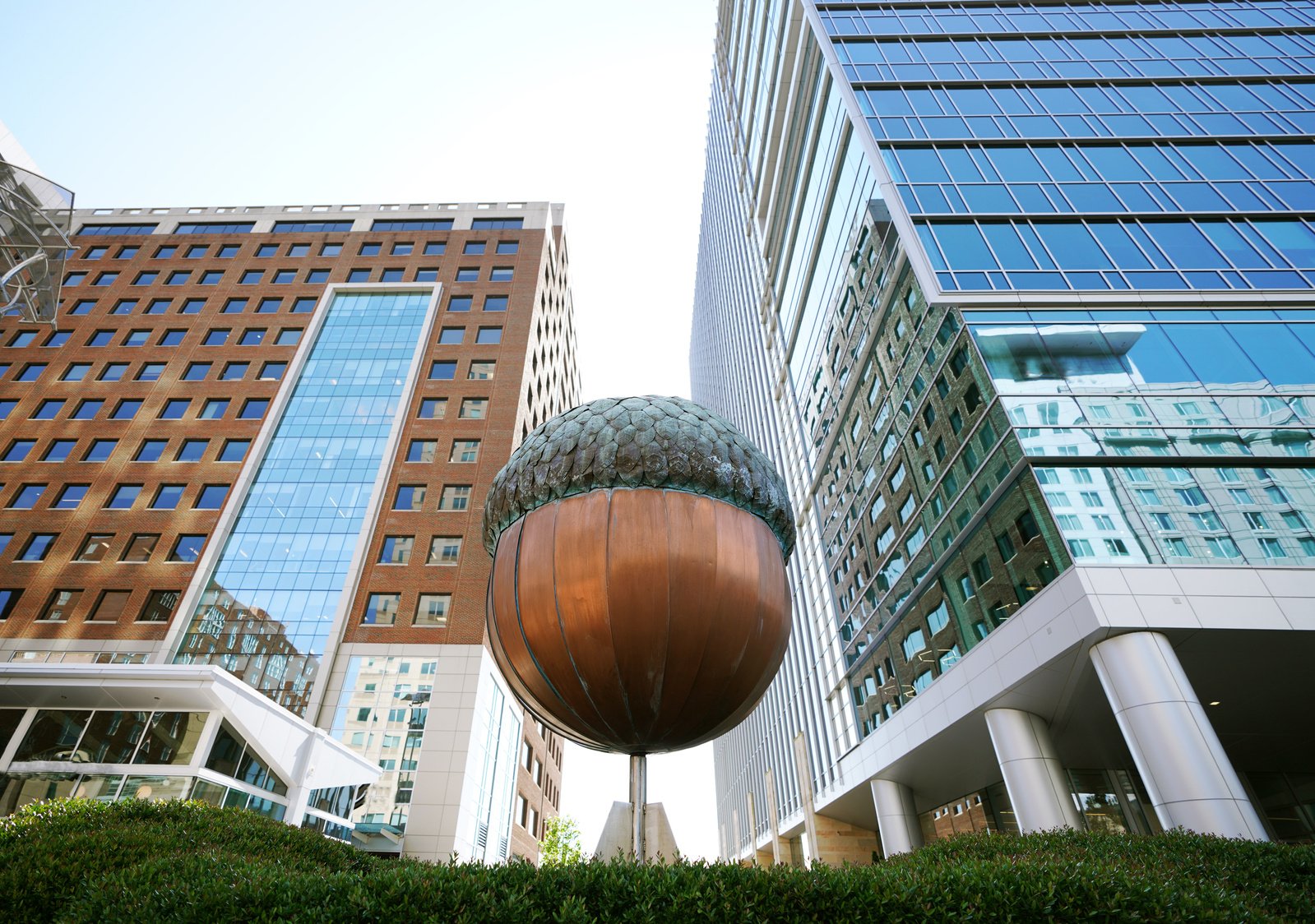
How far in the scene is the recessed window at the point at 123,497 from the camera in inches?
1187

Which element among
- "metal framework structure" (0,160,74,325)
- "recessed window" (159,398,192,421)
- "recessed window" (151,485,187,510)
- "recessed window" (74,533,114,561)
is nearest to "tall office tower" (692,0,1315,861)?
"recessed window" (151,485,187,510)

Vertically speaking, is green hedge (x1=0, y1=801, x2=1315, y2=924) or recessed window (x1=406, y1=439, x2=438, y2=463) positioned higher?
recessed window (x1=406, y1=439, x2=438, y2=463)

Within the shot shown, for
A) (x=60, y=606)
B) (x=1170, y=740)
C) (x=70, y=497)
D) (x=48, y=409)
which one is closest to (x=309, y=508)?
(x=60, y=606)

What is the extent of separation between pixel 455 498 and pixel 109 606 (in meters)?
14.6

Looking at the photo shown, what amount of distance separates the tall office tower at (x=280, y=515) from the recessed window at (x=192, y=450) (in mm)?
82

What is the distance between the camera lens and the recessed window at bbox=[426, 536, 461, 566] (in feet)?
92.8

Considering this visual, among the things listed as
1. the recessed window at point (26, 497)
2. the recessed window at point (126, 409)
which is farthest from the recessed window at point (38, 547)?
the recessed window at point (126, 409)

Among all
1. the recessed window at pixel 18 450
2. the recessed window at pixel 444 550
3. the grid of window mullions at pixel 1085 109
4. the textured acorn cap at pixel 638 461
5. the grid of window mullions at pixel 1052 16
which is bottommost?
the textured acorn cap at pixel 638 461

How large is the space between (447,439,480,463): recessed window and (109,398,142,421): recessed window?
17150mm

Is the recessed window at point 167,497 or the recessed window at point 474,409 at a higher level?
the recessed window at point 474,409

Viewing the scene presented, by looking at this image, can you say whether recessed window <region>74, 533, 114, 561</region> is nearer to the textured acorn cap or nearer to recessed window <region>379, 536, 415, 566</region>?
recessed window <region>379, 536, 415, 566</region>

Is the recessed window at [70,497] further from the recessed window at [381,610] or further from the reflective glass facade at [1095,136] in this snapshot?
the reflective glass facade at [1095,136]

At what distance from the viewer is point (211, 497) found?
30125 mm

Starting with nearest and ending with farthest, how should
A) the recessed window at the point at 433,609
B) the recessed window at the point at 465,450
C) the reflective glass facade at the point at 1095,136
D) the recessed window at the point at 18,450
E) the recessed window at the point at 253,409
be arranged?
the reflective glass facade at the point at 1095,136 → the recessed window at the point at 433,609 → the recessed window at the point at 465,450 → the recessed window at the point at 18,450 → the recessed window at the point at 253,409
